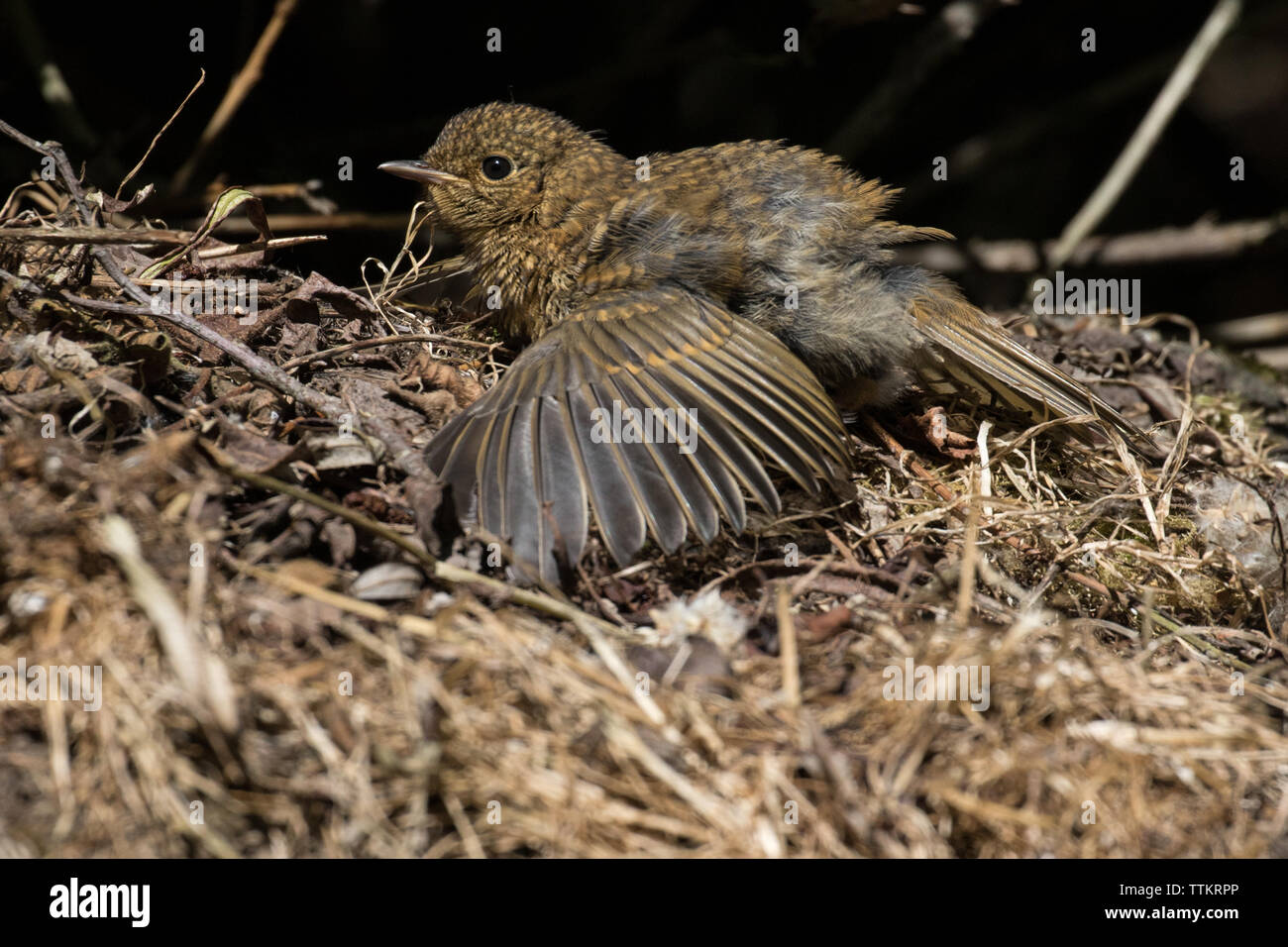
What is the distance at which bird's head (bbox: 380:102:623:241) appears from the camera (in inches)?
146

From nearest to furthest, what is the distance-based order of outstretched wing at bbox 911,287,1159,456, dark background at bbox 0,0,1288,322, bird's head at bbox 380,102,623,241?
1. outstretched wing at bbox 911,287,1159,456
2. bird's head at bbox 380,102,623,241
3. dark background at bbox 0,0,1288,322

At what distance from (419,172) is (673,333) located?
1.24m

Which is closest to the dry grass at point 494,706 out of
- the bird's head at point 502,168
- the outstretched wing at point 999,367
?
the outstretched wing at point 999,367

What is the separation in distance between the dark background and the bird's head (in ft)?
1.90

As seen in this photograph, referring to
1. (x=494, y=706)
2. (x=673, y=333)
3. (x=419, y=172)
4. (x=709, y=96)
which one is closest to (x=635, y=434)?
(x=673, y=333)

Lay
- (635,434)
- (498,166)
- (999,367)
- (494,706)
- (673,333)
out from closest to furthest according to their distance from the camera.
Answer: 1. (494,706)
2. (635,434)
3. (673,333)
4. (999,367)
5. (498,166)

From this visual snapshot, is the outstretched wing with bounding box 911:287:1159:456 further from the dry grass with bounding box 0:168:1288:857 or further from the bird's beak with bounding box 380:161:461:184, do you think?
the bird's beak with bounding box 380:161:461:184

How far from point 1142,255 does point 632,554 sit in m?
3.98

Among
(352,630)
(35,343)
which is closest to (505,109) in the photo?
(35,343)

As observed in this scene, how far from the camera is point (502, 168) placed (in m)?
3.73

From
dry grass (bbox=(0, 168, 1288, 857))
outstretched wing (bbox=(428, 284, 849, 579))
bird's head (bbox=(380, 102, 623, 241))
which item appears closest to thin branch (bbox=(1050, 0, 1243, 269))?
bird's head (bbox=(380, 102, 623, 241))

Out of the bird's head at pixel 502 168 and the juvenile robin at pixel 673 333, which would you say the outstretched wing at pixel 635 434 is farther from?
the bird's head at pixel 502 168

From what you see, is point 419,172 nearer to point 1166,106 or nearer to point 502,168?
point 502,168

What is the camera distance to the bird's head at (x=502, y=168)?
371cm
